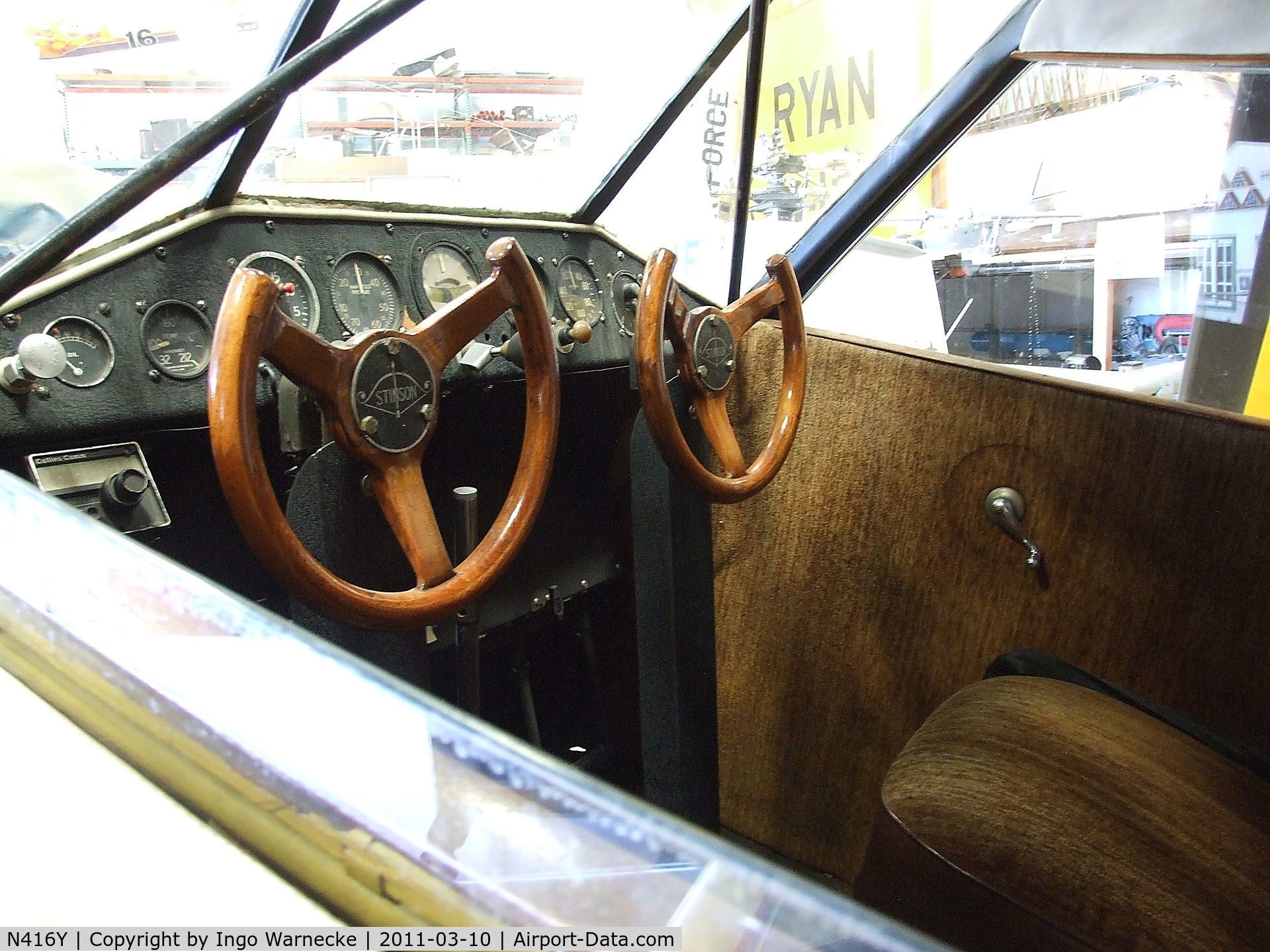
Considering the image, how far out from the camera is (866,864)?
1124mm

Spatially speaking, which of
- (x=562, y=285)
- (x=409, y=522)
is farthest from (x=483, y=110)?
(x=409, y=522)

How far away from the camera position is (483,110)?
1.88 m

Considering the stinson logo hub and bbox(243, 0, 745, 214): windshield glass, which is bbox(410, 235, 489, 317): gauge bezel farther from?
the stinson logo hub

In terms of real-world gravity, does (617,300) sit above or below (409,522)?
above

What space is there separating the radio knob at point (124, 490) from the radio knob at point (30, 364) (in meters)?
0.15

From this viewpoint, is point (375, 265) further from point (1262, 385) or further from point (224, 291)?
point (1262, 385)

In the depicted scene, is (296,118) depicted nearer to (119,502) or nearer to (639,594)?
(119,502)

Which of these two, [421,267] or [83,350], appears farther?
[421,267]

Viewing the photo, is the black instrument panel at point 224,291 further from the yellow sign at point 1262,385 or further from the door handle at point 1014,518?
the yellow sign at point 1262,385

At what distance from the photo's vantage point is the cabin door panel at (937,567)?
143cm

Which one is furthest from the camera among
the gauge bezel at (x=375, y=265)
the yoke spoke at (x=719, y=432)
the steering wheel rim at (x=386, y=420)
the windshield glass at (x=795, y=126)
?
the windshield glass at (x=795, y=126)

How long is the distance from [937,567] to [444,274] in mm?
1068

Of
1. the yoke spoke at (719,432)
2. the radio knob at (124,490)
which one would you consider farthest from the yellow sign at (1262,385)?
the radio knob at (124,490)

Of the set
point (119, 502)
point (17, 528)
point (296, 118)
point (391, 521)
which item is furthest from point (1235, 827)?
point (296, 118)
